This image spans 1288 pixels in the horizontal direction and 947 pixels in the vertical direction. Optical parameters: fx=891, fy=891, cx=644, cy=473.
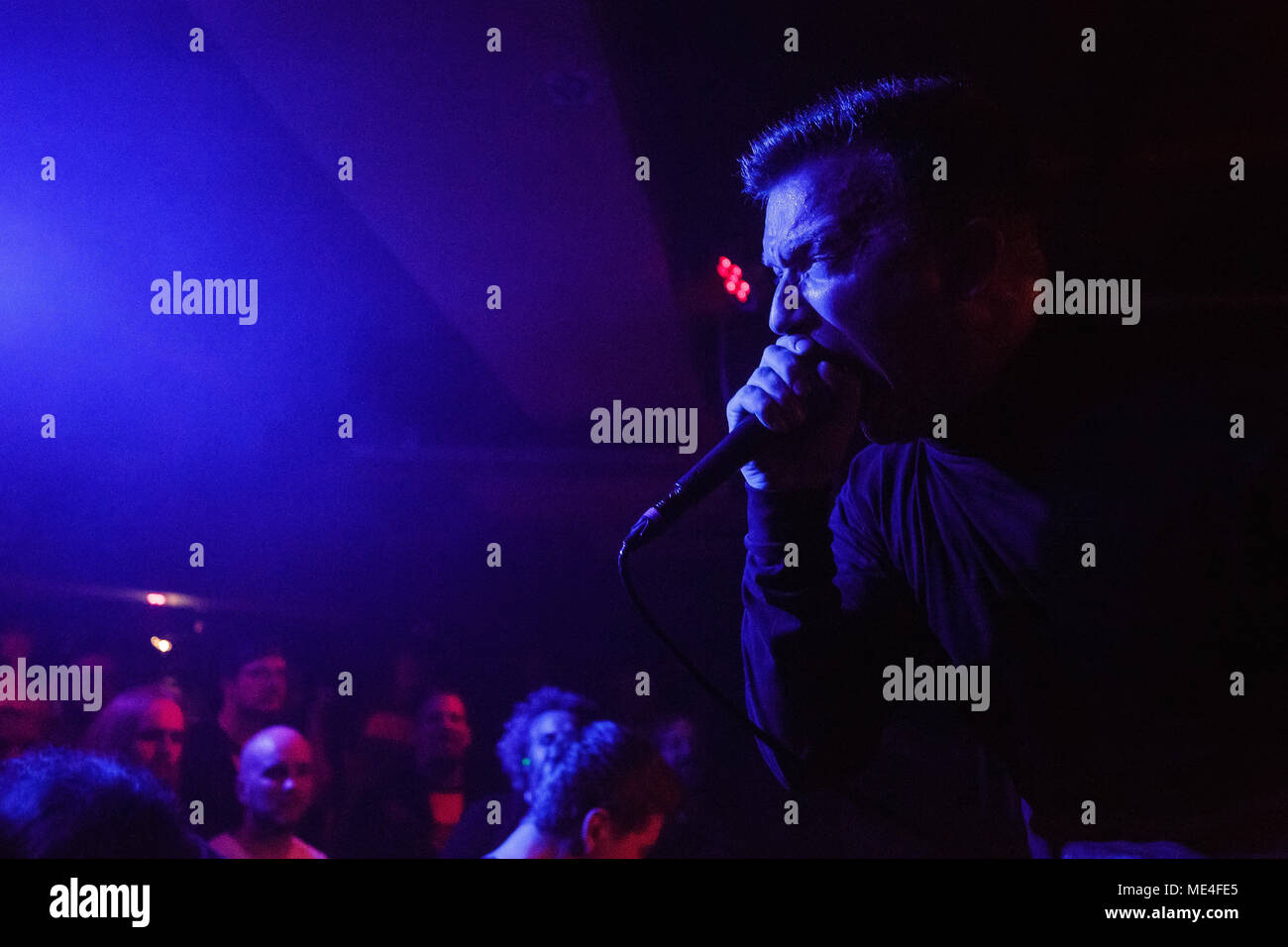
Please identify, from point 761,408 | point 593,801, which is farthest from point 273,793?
point 761,408

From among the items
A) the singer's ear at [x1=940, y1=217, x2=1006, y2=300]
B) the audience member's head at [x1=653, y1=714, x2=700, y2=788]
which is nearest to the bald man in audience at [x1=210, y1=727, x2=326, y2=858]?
the audience member's head at [x1=653, y1=714, x2=700, y2=788]

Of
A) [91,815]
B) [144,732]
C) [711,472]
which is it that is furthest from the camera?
[144,732]

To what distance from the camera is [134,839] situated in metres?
1.35

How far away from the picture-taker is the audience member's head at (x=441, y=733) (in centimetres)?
141

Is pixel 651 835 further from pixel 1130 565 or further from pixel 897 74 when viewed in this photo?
pixel 897 74

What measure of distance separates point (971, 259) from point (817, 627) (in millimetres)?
603

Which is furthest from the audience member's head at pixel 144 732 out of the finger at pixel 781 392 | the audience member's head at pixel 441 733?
the finger at pixel 781 392

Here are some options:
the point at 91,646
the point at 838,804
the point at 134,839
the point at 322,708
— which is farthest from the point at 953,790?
the point at 91,646

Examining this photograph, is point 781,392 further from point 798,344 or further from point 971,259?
point 971,259

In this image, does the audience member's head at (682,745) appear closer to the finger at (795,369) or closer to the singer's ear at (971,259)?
the finger at (795,369)

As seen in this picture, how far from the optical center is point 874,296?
1.33 m

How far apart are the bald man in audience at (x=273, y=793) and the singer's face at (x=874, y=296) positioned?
1.04 m

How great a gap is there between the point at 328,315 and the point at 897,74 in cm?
101

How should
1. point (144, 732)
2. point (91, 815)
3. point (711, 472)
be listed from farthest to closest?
1. point (144, 732)
2. point (91, 815)
3. point (711, 472)
